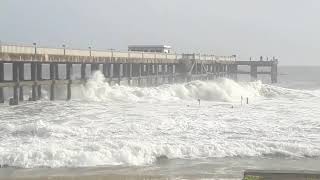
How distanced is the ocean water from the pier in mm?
3754

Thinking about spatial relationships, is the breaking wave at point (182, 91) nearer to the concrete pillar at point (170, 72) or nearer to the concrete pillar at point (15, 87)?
the concrete pillar at point (15, 87)

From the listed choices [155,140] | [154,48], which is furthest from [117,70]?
[155,140]

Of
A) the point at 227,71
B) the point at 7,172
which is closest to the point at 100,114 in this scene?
the point at 7,172

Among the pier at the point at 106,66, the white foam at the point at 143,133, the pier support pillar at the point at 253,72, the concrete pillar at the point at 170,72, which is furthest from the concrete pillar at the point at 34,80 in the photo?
the pier support pillar at the point at 253,72

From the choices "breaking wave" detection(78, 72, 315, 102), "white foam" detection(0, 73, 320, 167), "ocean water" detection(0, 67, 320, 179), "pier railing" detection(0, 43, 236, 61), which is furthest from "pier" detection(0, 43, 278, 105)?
"ocean water" detection(0, 67, 320, 179)

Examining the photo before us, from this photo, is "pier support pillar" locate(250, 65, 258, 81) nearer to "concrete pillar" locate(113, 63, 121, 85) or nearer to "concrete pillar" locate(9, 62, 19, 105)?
"concrete pillar" locate(113, 63, 121, 85)

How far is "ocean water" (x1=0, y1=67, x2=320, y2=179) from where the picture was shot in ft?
61.6

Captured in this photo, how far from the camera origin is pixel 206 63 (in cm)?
7875

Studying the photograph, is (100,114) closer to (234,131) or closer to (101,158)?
(234,131)

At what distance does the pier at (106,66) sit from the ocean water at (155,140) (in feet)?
12.3

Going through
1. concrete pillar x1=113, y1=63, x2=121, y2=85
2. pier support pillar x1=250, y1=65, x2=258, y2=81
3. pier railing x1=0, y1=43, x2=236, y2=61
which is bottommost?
pier support pillar x1=250, y1=65, x2=258, y2=81

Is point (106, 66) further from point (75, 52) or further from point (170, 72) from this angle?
point (170, 72)

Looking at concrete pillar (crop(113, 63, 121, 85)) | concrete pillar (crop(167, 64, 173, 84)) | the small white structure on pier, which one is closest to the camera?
concrete pillar (crop(113, 63, 121, 85))

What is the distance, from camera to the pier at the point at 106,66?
37875 mm
